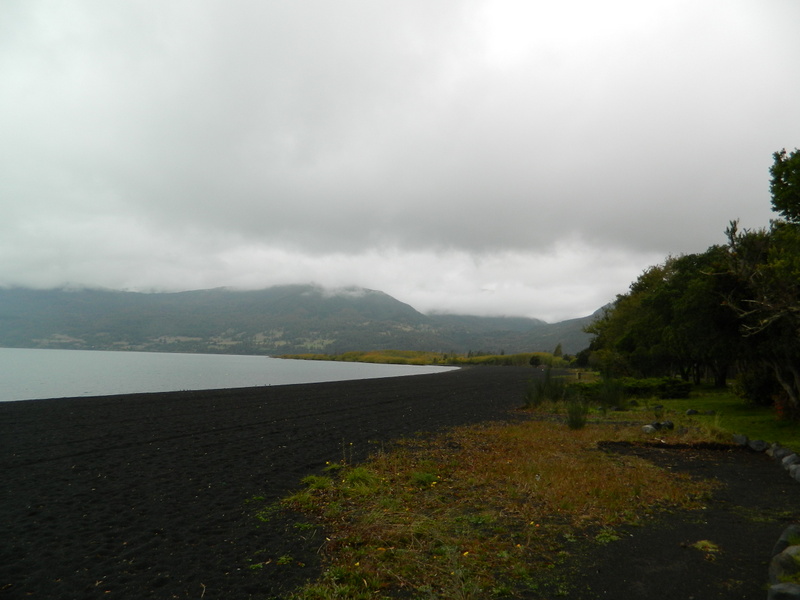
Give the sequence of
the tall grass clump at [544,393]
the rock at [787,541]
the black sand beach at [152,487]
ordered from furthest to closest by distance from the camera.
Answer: the tall grass clump at [544,393] → the black sand beach at [152,487] → the rock at [787,541]

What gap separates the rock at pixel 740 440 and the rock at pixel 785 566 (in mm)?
11444

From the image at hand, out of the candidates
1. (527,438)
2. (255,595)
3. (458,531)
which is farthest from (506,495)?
(527,438)

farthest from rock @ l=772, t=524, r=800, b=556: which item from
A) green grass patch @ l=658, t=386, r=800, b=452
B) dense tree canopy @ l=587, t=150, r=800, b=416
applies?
green grass patch @ l=658, t=386, r=800, b=452

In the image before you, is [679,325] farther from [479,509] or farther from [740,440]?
[479,509]

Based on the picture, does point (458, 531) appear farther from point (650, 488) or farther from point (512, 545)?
point (650, 488)

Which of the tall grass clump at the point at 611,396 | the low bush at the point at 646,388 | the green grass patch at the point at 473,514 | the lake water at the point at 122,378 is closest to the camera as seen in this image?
the green grass patch at the point at 473,514

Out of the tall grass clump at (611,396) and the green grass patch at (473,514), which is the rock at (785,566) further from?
the tall grass clump at (611,396)

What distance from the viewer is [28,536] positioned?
7500mm

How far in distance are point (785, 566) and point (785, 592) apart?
980 millimetres

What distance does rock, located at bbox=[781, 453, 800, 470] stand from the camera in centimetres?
1169

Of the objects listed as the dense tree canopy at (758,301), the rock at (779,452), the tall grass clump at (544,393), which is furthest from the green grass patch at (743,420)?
the tall grass clump at (544,393)

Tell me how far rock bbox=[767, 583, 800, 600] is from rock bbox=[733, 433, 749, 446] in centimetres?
1259

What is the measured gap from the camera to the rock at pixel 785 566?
509 centimetres

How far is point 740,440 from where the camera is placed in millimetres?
15188
